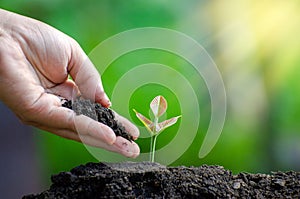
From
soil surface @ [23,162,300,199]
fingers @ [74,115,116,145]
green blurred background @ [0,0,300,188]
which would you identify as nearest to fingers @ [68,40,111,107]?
fingers @ [74,115,116,145]

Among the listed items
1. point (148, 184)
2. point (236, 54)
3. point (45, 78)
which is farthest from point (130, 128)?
point (236, 54)

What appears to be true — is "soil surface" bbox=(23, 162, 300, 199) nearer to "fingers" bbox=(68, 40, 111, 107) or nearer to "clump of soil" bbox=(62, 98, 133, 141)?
"clump of soil" bbox=(62, 98, 133, 141)

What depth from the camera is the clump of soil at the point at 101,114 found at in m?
1.15

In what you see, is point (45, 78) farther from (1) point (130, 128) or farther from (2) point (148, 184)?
(2) point (148, 184)

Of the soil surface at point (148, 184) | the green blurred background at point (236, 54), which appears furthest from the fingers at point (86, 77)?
the green blurred background at point (236, 54)

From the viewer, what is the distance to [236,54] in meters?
2.14

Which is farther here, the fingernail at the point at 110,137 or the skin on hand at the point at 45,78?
the skin on hand at the point at 45,78

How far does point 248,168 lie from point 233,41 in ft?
1.94

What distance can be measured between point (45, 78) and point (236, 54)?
103cm

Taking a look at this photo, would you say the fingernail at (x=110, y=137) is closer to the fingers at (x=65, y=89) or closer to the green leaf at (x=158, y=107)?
the green leaf at (x=158, y=107)

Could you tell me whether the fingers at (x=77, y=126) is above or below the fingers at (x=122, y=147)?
above

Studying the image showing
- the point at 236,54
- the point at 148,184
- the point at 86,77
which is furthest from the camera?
the point at 236,54

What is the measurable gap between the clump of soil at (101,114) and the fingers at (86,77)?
0.29 feet

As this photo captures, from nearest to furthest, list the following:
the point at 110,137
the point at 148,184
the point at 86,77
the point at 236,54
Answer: the point at 148,184, the point at 110,137, the point at 86,77, the point at 236,54
